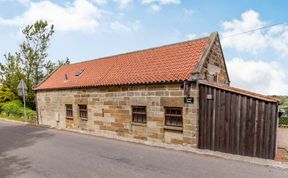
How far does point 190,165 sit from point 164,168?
0.99 meters

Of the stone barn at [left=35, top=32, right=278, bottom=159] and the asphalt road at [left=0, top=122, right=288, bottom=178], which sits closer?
the asphalt road at [left=0, top=122, right=288, bottom=178]

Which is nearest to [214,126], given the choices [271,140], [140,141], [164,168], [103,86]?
[271,140]

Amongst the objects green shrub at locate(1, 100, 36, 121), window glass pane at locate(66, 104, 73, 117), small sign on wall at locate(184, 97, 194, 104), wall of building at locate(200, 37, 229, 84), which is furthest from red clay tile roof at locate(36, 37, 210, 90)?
green shrub at locate(1, 100, 36, 121)

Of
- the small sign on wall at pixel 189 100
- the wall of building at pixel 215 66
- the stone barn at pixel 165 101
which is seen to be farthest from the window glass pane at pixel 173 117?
the wall of building at pixel 215 66

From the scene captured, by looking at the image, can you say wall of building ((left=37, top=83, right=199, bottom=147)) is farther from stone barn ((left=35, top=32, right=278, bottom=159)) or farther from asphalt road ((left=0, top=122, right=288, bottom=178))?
asphalt road ((left=0, top=122, right=288, bottom=178))

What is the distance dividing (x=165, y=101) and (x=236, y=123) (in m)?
3.45

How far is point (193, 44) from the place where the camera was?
447 inches

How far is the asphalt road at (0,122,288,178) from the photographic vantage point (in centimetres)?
578

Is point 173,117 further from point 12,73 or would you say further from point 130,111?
point 12,73

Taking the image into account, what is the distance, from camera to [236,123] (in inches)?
307

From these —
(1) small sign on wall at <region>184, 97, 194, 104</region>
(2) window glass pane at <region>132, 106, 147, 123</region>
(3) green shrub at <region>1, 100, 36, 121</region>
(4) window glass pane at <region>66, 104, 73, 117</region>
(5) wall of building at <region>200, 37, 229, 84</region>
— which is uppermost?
(5) wall of building at <region>200, 37, 229, 84</region>

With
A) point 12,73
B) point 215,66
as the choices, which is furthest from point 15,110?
point 215,66

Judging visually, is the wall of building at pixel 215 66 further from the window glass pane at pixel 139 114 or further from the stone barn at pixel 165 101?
the window glass pane at pixel 139 114

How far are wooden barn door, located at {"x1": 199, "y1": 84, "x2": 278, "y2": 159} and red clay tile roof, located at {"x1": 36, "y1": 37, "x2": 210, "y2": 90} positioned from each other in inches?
72.3
